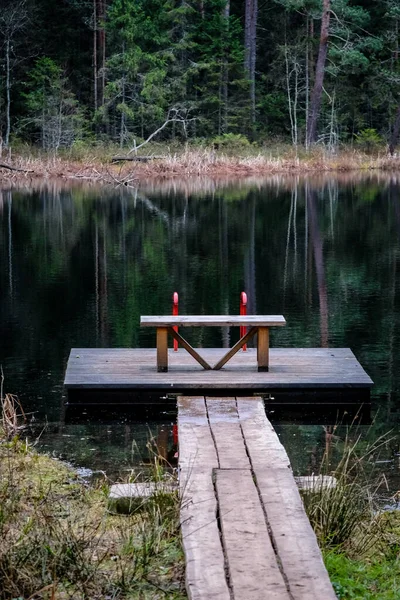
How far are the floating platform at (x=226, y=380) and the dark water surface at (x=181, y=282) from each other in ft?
1.04

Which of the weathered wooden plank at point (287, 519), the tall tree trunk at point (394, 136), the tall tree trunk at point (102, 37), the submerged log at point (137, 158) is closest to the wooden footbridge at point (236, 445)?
the weathered wooden plank at point (287, 519)

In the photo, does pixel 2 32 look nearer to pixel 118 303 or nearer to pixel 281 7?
pixel 281 7

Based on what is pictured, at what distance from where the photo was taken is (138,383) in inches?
396

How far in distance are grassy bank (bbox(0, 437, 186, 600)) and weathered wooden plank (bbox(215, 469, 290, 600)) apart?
284 millimetres

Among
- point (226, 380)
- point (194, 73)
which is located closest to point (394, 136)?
point (194, 73)

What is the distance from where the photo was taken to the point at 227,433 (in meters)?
7.77

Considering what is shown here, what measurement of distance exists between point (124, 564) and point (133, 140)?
43751mm

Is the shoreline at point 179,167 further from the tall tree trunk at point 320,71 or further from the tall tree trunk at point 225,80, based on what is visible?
the tall tree trunk at point 225,80

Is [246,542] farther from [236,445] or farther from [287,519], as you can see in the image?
[236,445]

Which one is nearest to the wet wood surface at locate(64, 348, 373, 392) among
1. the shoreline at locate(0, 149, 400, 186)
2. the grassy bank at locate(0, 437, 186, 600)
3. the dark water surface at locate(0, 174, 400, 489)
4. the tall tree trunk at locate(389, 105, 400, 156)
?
the dark water surface at locate(0, 174, 400, 489)

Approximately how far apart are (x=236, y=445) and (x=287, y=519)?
72.6 inches

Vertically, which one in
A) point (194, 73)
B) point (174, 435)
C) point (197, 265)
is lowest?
point (197, 265)

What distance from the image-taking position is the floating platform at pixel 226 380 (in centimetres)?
1003

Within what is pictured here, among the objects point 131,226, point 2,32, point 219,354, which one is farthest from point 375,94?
point 219,354
